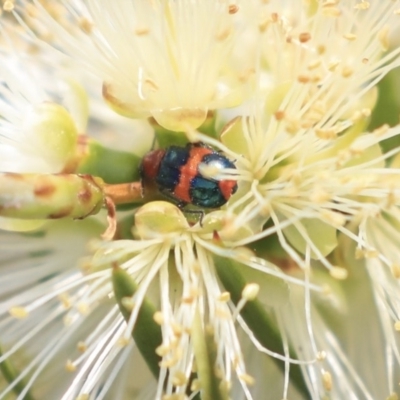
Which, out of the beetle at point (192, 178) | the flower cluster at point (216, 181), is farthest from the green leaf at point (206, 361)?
the beetle at point (192, 178)

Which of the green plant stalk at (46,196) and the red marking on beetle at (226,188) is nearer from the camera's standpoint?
the green plant stalk at (46,196)

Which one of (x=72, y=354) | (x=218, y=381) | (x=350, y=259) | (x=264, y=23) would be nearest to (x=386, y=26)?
(x=264, y=23)

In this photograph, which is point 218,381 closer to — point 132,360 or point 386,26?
point 132,360

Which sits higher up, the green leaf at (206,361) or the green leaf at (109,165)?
the green leaf at (109,165)

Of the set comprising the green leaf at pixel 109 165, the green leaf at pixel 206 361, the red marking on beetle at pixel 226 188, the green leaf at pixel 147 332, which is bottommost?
the green leaf at pixel 206 361

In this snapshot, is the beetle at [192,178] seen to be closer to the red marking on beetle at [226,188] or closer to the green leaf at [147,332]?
the red marking on beetle at [226,188]

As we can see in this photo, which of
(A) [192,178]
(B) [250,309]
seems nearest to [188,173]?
(A) [192,178]
